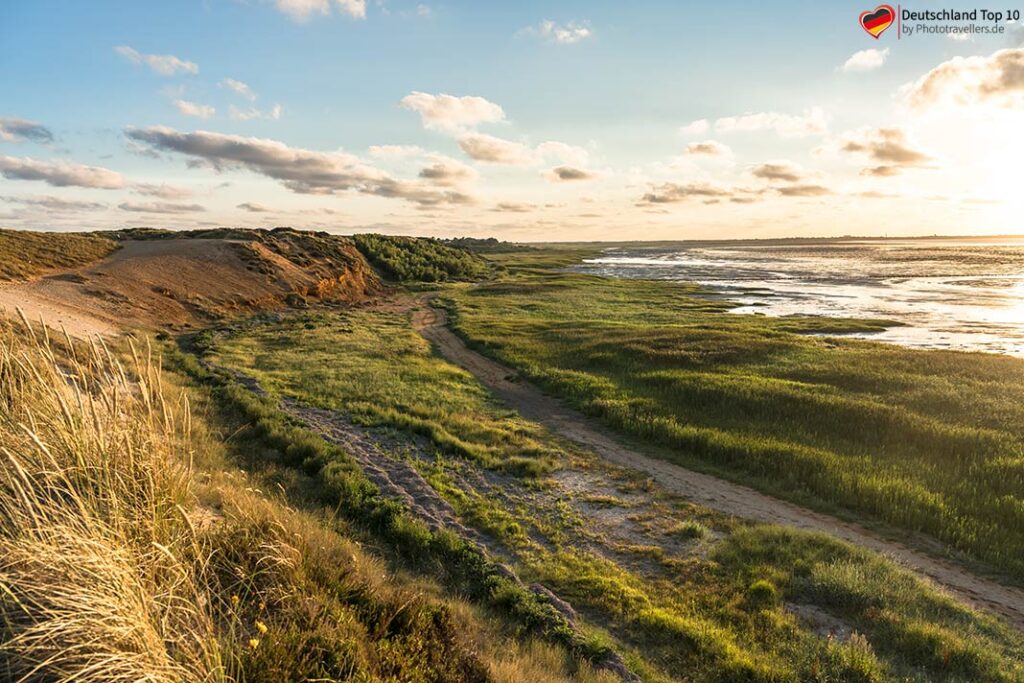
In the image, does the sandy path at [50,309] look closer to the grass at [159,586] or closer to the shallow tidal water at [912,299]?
the grass at [159,586]

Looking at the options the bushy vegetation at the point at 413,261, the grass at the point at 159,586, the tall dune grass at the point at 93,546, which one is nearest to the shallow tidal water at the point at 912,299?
the bushy vegetation at the point at 413,261

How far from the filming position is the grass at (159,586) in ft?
13.3

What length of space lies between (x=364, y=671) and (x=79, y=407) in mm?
3857

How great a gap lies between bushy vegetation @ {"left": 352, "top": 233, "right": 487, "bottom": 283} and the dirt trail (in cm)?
4957

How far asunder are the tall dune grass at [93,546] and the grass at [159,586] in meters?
0.02

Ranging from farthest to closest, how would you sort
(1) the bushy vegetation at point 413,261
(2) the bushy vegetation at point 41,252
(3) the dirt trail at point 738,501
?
1. (1) the bushy vegetation at point 413,261
2. (2) the bushy vegetation at point 41,252
3. (3) the dirt trail at point 738,501

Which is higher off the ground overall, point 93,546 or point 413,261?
point 413,261

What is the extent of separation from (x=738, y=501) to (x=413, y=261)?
69502mm

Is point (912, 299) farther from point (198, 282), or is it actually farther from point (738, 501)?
point (198, 282)

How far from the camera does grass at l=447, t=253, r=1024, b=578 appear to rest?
12.9m

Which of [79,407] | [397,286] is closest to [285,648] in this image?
[79,407]

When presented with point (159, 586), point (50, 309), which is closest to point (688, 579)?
point (159, 586)

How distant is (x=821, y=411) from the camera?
61.9 ft

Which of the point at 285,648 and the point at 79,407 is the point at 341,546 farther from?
the point at 79,407
